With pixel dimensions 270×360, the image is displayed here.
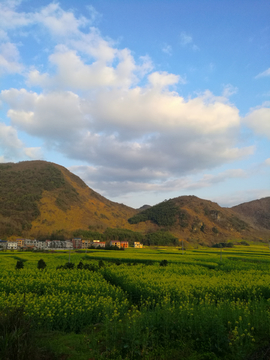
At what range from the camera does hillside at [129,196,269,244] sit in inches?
5258

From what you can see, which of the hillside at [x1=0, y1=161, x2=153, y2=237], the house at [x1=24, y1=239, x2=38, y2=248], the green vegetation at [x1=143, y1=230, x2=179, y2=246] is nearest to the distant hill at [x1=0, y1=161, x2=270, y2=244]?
the hillside at [x1=0, y1=161, x2=153, y2=237]

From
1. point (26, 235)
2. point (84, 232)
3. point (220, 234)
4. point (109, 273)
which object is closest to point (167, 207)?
point (220, 234)

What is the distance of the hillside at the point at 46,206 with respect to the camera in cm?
11206

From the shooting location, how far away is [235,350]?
7.19 m

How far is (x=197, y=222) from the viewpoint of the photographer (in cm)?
14000

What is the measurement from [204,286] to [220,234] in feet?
414

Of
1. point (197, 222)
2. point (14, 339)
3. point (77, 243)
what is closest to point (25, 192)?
point (77, 243)

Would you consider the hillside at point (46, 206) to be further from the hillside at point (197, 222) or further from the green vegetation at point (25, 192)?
the hillside at point (197, 222)

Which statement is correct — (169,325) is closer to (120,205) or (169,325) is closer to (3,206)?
(3,206)

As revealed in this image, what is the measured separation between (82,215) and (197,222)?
6527 centimetres

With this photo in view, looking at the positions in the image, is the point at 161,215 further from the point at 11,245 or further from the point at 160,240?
the point at 11,245

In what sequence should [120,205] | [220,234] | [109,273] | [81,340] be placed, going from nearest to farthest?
[81,340]
[109,273]
[220,234]
[120,205]

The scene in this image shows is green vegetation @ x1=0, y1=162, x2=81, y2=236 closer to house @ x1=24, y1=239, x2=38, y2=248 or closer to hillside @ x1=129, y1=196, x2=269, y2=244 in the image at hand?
house @ x1=24, y1=239, x2=38, y2=248

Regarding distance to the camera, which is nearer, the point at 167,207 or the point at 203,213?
the point at 203,213
